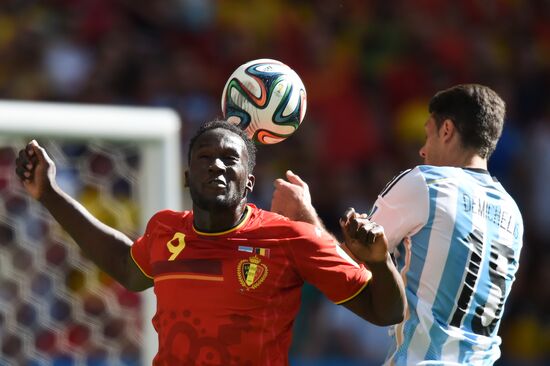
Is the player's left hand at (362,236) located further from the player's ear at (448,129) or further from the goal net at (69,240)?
the goal net at (69,240)

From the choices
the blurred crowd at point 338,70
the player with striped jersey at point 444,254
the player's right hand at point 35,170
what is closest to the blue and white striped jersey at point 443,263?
the player with striped jersey at point 444,254

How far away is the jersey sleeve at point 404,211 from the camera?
4.25 meters

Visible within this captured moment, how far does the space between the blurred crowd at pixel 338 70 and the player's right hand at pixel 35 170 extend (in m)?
5.02

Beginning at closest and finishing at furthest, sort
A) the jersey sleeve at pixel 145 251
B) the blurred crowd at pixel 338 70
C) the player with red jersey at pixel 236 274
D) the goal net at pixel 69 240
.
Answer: the player with red jersey at pixel 236 274
the jersey sleeve at pixel 145 251
the goal net at pixel 69 240
the blurred crowd at pixel 338 70

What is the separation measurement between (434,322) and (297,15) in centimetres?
702

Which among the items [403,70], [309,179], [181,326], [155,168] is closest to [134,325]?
[155,168]

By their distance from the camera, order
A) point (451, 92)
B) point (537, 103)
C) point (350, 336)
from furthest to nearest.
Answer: point (537, 103) < point (350, 336) < point (451, 92)

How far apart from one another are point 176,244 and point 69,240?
72.8 inches

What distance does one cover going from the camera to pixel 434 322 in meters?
4.21

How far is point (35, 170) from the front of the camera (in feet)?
14.0

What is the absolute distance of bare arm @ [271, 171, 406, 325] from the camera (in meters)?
3.45

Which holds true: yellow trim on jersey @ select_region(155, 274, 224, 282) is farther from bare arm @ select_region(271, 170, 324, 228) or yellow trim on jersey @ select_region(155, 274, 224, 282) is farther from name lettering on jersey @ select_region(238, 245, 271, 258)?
bare arm @ select_region(271, 170, 324, 228)

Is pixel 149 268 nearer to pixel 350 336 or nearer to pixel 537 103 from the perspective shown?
pixel 350 336

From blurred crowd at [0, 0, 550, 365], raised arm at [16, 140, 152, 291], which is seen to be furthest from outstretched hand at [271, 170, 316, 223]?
blurred crowd at [0, 0, 550, 365]
